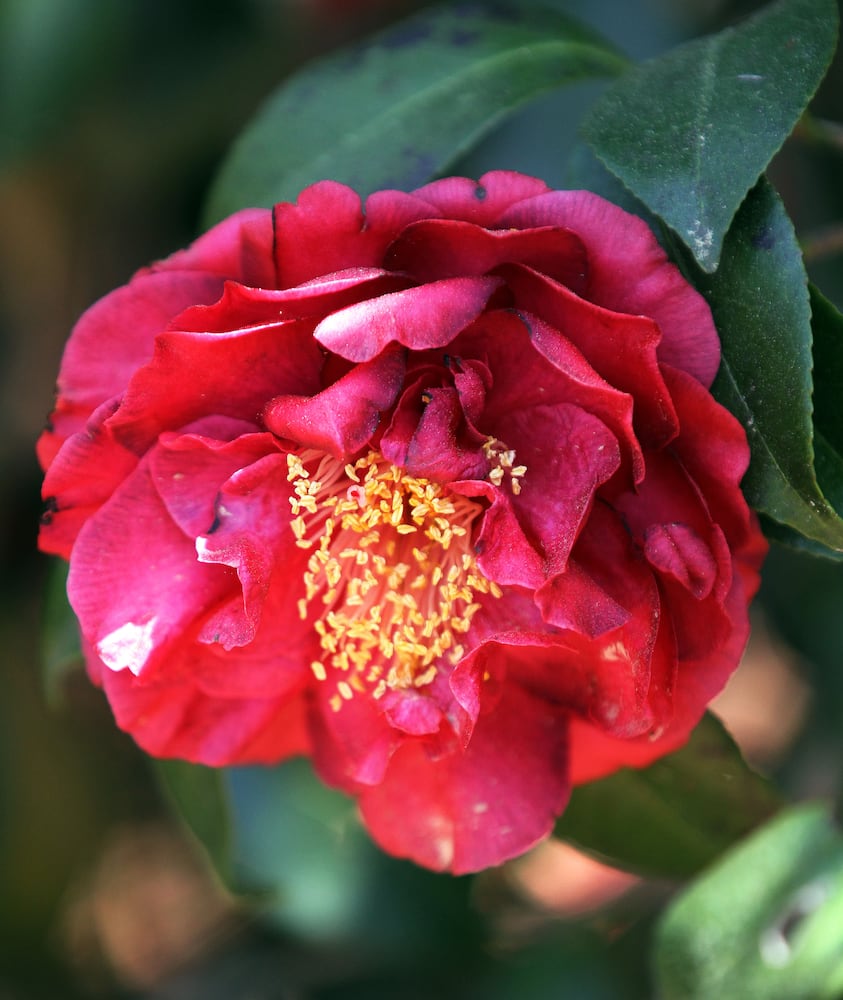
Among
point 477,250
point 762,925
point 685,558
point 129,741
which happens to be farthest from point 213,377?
point 129,741

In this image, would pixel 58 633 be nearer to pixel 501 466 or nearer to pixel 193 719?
pixel 193 719

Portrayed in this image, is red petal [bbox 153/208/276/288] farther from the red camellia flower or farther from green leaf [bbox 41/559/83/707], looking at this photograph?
green leaf [bbox 41/559/83/707]

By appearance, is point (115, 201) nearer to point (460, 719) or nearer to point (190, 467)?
point (190, 467)

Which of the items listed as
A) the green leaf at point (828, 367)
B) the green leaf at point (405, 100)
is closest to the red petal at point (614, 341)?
the green leaf at point (828, 367)

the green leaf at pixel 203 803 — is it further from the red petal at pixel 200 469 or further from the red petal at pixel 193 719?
the red petal at pixel 200 469

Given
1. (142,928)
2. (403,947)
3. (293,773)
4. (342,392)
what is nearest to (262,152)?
(342,392)

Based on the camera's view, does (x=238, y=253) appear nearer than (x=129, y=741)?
Yes
